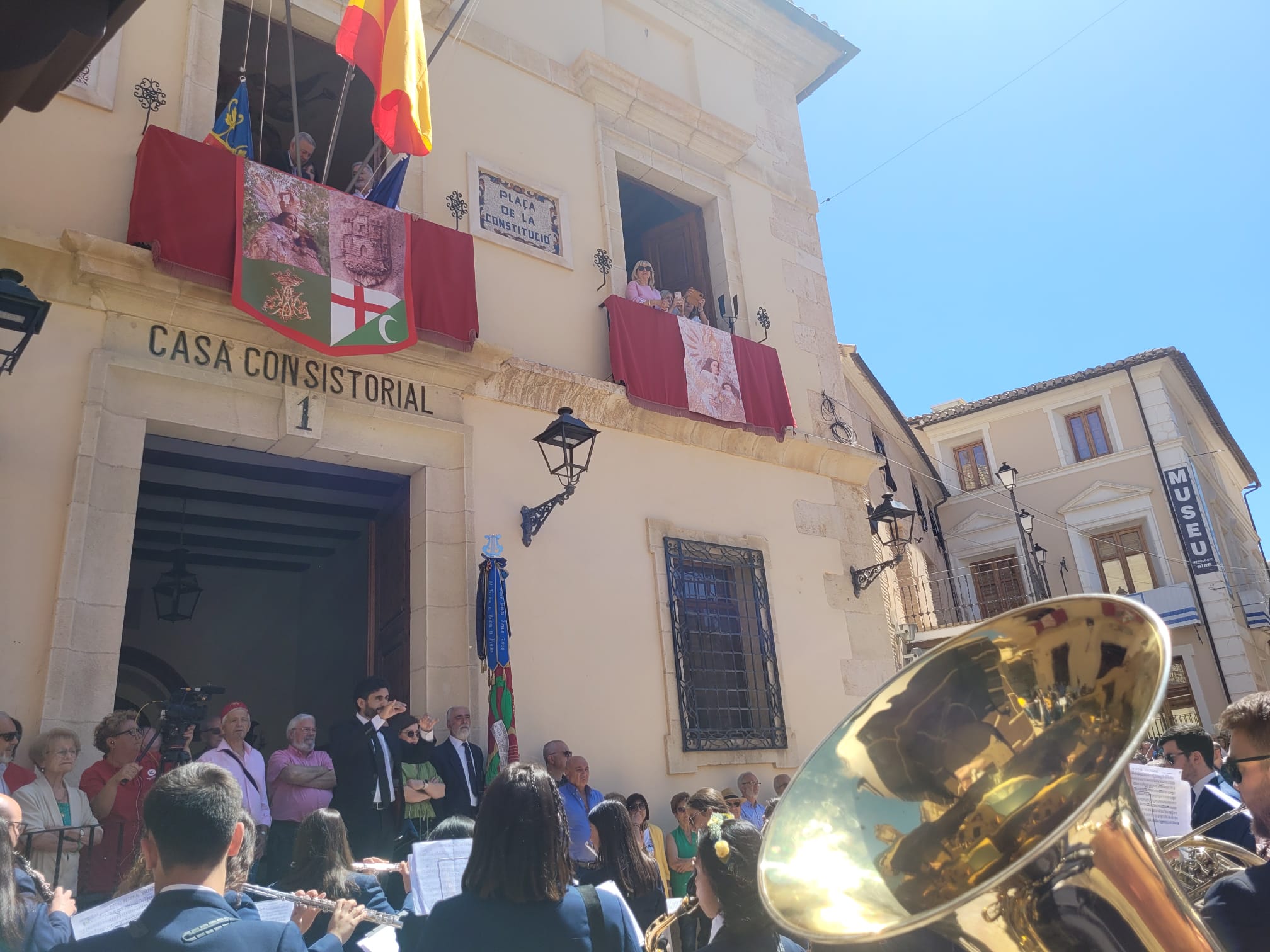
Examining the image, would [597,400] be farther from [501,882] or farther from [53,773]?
[501,882]

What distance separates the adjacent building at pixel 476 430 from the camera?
6.04 meters

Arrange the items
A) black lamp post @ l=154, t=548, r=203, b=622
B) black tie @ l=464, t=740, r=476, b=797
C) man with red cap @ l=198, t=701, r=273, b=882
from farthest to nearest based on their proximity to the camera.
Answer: black lamp post @ l=154, t=548, r=203, b=622 < black tie @ l=464, t=740, r=476, b=797 < man with red cap @ l=198, t=701, r=273, b=882

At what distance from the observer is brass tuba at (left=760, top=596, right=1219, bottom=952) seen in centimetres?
182

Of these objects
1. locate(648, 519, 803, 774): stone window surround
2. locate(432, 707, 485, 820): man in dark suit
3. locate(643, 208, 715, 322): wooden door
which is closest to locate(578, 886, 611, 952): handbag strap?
locate(432, 707, 485, 820): man in dark suit

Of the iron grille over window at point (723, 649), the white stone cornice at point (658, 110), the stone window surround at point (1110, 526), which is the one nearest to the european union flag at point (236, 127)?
the white stone cornice at point (658, 110)

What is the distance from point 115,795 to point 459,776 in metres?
2.10

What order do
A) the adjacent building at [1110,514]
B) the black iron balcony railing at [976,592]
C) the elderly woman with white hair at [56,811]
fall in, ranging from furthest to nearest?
1. the black iron balcony railing at [976,592]
2. the adjacent building at [1110,514]
3. the elderly woman with white hair at [56,811]

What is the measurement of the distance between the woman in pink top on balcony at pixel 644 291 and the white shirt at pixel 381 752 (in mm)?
4850

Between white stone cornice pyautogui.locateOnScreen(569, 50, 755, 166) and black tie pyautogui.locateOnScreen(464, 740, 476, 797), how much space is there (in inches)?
265

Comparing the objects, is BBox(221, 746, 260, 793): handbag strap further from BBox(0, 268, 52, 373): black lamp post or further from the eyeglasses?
the eyeglasses

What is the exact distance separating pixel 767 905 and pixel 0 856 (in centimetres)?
174

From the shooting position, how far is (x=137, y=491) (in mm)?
6328

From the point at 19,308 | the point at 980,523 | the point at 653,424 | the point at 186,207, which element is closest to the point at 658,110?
the point at 653,424

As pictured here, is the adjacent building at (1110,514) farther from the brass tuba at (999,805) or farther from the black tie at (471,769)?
the brass tuba at (999,805)
